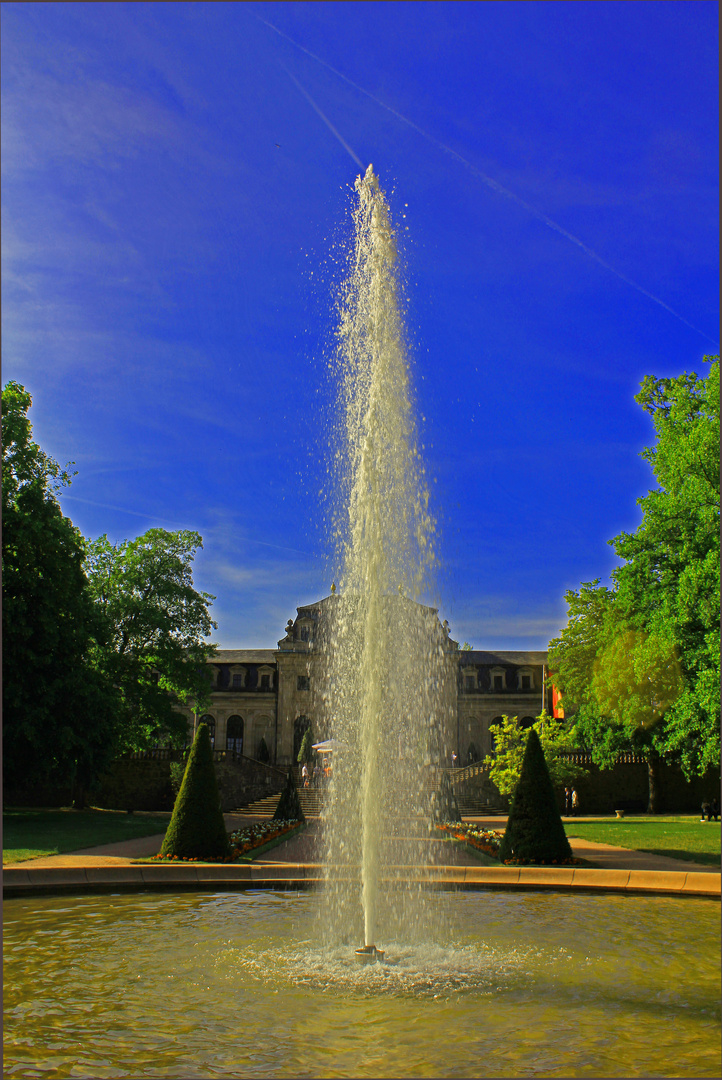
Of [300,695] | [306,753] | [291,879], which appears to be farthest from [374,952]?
[300,695]

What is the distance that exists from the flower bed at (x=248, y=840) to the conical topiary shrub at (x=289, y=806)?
610 mm

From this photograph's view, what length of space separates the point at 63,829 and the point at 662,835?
20.3 metres

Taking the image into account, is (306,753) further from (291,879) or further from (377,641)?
(377,641)

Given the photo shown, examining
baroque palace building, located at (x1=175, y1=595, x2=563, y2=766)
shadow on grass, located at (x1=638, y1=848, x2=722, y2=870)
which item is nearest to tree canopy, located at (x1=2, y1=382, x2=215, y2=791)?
shadow on grass, located at (x1=638, y1=848, x2=722, y2=870)

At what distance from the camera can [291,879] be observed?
14977 millimetres

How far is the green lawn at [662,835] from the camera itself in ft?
69.8

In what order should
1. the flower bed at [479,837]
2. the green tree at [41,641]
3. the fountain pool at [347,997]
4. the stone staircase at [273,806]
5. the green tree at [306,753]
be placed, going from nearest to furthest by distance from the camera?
the fountain pool at [347,997] < the flower bed at [479,837] < the green tree at [41,641] < the stone staircase at [273,806] < the green tree at [306,753]

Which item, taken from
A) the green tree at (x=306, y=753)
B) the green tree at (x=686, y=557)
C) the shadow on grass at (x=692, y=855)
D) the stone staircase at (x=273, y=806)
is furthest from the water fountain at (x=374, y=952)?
the green tree at (x=306, y=753)

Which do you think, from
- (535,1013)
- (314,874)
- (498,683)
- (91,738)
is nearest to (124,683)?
(91,738)

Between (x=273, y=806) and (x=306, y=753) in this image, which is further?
(x=306, y=753)

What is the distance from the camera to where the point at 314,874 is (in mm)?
15969

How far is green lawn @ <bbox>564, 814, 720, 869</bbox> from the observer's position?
Answer: 69.8 ft

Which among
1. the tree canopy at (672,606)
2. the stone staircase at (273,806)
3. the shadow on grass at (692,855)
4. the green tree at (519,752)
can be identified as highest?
the tree canopy at (672,606)

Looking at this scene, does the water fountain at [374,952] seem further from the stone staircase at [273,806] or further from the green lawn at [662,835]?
the stone staircase at [273,806]
